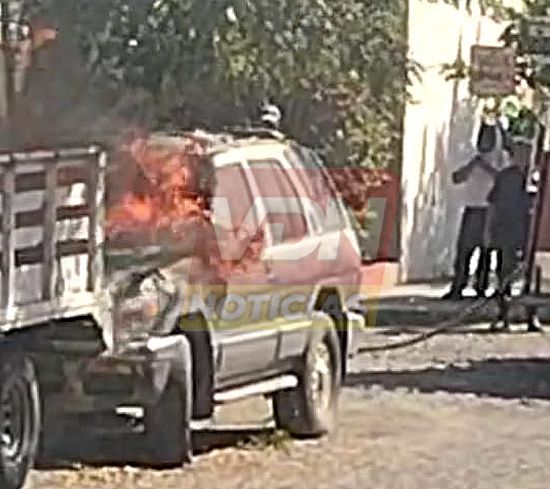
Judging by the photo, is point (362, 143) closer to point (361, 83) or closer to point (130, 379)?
point (361, 83)

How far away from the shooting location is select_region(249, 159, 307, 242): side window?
13102 mm

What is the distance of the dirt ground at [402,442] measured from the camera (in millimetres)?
11953

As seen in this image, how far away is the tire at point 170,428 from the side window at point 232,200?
3.66ft

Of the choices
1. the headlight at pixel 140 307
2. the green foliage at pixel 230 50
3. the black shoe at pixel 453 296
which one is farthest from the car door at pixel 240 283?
the black shoe at pixel 453 296

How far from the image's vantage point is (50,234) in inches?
429

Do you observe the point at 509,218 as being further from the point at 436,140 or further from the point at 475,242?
the point at 436,140

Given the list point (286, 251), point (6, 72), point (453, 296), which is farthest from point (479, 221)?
point (286, 251)

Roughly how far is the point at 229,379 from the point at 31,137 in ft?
10.3

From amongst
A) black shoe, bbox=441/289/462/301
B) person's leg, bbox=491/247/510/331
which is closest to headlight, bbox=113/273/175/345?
person's leg, bbox=491/247/510/331

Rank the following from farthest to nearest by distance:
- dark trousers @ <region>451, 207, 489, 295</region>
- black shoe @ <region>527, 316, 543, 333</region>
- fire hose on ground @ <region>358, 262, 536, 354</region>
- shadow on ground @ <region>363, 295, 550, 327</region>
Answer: dark trousers @ <region>451, 207, 489, 295</region> → shadow on ground @ <region>363, 295, 550, 327</region> → black shoe @ <region>527, 316, 543, 333</region> → fire hose on ground @ <region>358, 262, 536, 354</region>

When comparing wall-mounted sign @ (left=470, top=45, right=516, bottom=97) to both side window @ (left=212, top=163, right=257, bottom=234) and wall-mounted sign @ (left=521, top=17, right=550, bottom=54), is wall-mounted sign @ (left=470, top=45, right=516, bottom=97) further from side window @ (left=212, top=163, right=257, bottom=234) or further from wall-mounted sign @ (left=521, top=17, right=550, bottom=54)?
side window @ (left=212, top=163, right=257, bottom=234)

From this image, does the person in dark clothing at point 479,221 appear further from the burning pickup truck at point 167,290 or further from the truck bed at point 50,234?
the truck bed at point 50,234

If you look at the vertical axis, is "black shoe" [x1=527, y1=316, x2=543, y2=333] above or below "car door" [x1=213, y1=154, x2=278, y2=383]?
below

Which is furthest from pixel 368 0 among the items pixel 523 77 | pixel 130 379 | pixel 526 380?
pixel 523 77
